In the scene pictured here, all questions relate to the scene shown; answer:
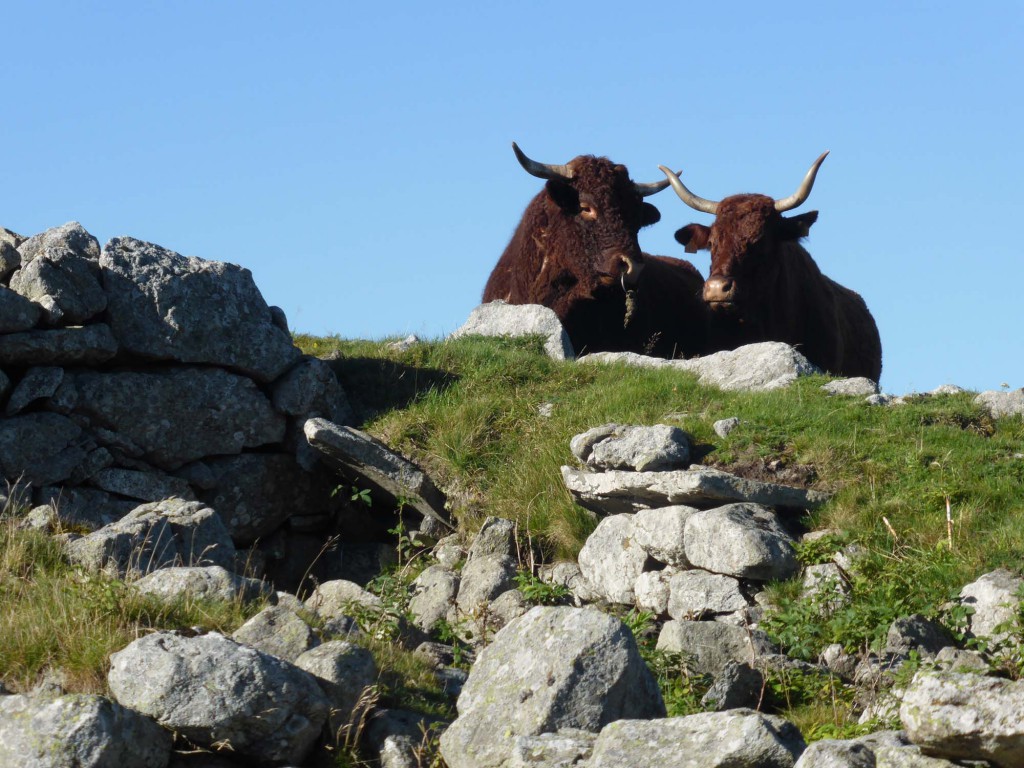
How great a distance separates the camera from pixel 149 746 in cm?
557

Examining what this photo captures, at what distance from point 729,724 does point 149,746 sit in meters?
2.34

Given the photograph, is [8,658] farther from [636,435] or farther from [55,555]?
[636,435]

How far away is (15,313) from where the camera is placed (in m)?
10.5

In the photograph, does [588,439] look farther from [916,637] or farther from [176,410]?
[176,410]

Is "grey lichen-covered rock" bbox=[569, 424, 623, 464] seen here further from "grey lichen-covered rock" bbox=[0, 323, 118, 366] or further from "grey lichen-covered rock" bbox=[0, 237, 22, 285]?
"grey lichen-covered rock" bbox=[0, 237, 22, 285]

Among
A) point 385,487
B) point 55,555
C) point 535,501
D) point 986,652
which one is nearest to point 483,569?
point 535,501

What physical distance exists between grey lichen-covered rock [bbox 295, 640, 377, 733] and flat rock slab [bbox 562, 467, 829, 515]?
11.2 ft

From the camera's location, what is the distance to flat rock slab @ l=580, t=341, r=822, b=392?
11.9m

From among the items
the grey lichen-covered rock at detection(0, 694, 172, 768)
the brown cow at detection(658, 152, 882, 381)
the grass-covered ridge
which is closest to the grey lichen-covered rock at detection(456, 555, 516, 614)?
the grass-covered ridge

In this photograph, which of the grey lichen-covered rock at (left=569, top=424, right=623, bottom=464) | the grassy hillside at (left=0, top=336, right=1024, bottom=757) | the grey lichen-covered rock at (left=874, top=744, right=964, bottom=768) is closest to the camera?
the grey lichen-covered rock at (left=874, top=744, right=964, bottom=768)

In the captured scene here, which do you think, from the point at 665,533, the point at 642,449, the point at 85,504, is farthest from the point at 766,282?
the point at 85,504

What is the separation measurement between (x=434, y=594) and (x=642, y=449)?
1.78m

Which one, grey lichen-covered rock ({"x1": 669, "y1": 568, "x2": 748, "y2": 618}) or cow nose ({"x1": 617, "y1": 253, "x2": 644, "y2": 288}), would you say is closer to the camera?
grey lichen-covered rock ({"x1": 669, "y1": 568, "x2": 748, "y2": 618})

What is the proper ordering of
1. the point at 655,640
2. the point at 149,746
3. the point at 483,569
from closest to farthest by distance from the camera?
the point at 149,746
the point at 655,640
the point at 483,569
